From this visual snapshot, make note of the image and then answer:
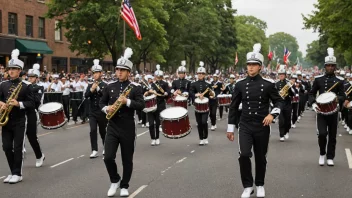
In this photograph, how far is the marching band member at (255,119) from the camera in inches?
318

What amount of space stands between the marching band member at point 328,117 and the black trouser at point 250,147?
3141 millimetres

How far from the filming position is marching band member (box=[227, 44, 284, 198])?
8070 millimetres

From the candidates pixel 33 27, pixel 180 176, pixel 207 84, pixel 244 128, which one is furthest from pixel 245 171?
pixel 33 27

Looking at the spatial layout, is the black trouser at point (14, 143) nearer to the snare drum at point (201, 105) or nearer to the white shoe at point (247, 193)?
the white shoe at point (247, 193)

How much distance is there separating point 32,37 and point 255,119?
1458 inches

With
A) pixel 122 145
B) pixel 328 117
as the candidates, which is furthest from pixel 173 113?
pixel 122 145

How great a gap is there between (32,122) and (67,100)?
38.3 feet

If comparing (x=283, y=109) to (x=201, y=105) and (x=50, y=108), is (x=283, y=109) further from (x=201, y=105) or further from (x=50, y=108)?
(x=50, y=108)

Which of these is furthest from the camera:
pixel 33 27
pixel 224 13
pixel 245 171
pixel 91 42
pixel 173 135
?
pixel 224 13

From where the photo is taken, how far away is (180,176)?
Result: 32.7 ft

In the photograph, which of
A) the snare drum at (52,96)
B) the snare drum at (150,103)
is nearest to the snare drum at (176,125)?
the snare drum at (150,103)

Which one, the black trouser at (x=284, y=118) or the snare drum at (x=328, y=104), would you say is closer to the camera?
the snare drum at (x=328, y=104)

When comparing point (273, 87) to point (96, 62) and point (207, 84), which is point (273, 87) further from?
point (207, 84)

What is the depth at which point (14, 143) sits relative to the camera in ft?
31.0
